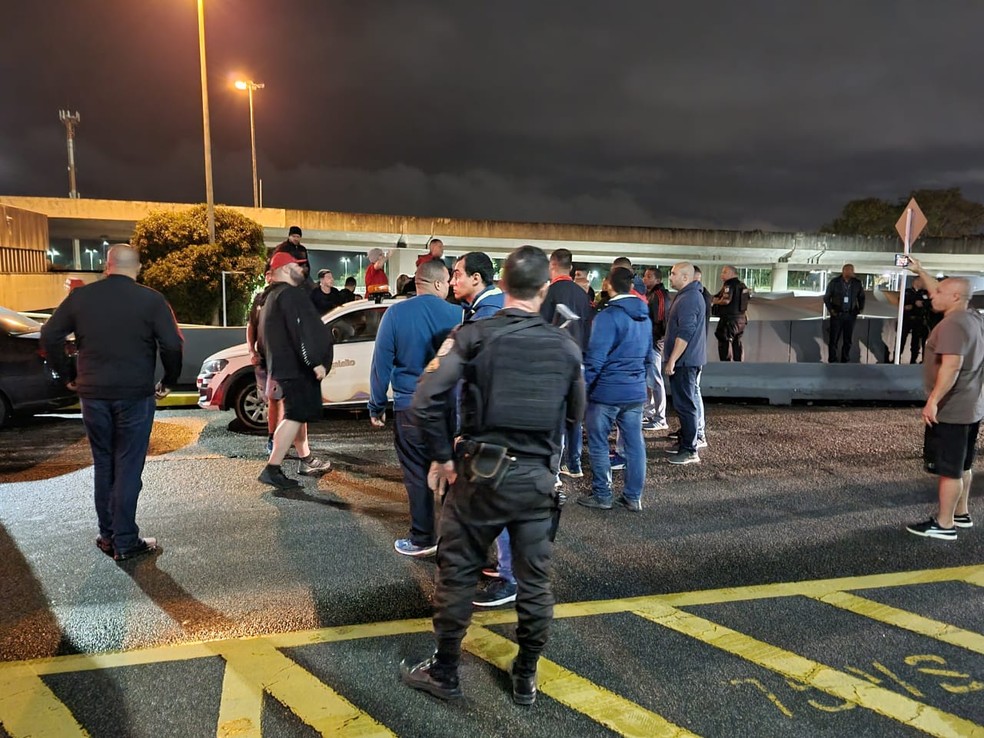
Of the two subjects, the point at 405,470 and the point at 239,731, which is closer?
the point at 239,731

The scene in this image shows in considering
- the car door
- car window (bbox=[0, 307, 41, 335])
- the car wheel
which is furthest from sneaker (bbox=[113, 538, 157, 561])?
car window (bbox=[0, 307, 41, 335])

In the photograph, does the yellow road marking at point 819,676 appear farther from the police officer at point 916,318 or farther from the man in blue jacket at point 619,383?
the police officer at point 916,318

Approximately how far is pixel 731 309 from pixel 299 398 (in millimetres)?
7642

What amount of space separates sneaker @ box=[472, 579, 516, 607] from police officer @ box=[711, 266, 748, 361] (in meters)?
7.88

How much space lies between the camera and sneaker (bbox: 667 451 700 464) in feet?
22.0

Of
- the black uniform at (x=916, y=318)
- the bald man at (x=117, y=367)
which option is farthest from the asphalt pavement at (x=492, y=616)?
the black uniform at (x=916, y=318)

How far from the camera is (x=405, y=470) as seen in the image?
169 inches

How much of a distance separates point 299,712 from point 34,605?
1928 millimetres

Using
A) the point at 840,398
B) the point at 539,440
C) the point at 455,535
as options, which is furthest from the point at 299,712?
the point at 840,398

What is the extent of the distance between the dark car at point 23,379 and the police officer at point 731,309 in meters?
9.23

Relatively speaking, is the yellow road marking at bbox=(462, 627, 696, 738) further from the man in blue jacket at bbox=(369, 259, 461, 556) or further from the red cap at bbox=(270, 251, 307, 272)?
the red cap at bbox=(270, 251, 307, 272)

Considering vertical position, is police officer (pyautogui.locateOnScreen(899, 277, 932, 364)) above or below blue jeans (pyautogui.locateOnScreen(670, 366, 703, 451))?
above

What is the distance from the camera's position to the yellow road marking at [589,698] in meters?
2.75

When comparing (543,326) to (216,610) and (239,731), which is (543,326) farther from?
(216,610)
